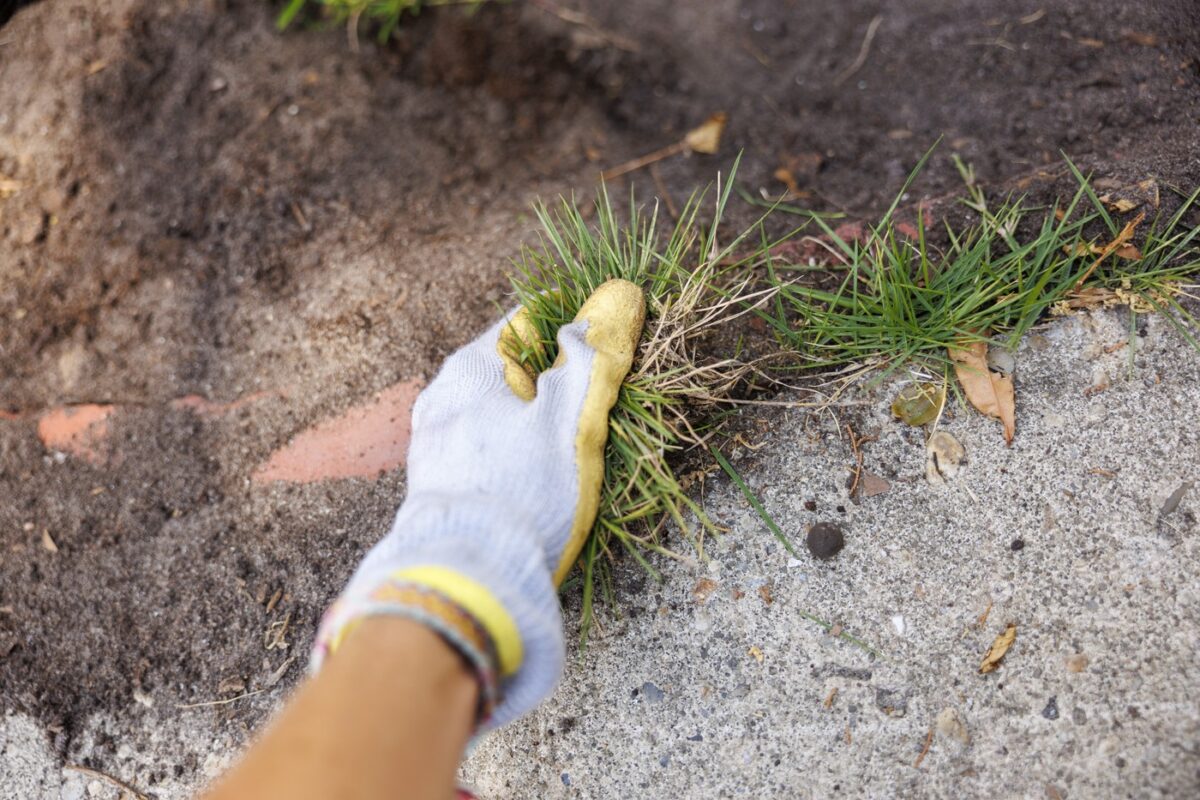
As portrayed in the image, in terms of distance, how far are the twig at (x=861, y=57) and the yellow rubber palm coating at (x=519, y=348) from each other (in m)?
1.42

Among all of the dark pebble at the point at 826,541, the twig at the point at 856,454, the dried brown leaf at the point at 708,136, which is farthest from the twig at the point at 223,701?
the dried brown leaf at the point at 708,136

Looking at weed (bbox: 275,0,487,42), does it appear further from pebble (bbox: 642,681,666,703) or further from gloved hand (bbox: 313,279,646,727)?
pebble (bbox: 642,681,666,703)

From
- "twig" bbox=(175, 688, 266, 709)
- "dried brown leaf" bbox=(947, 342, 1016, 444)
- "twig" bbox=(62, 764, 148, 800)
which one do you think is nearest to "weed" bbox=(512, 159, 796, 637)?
"dried brown leaf" bbox=(947, 342, 1016, 444)

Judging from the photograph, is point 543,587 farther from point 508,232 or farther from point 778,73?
point 778,73

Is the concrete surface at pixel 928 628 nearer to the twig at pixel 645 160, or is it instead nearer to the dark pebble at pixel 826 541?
the dark pebble at pixel 826 541

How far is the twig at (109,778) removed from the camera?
5.81 feet

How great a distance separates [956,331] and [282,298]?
172cm

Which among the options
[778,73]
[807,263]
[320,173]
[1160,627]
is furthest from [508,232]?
[1160,627]

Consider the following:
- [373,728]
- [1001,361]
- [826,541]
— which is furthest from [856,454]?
[373,728]

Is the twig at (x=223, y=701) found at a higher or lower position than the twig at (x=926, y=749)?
higher

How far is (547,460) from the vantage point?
1501mm

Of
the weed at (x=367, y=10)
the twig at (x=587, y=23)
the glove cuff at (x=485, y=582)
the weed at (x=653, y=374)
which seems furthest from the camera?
the twig at (x=587, y=23)

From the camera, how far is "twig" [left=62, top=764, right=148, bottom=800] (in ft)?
5.81

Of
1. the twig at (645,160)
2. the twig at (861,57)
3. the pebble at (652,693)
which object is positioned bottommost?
the pebble at (652,693)
